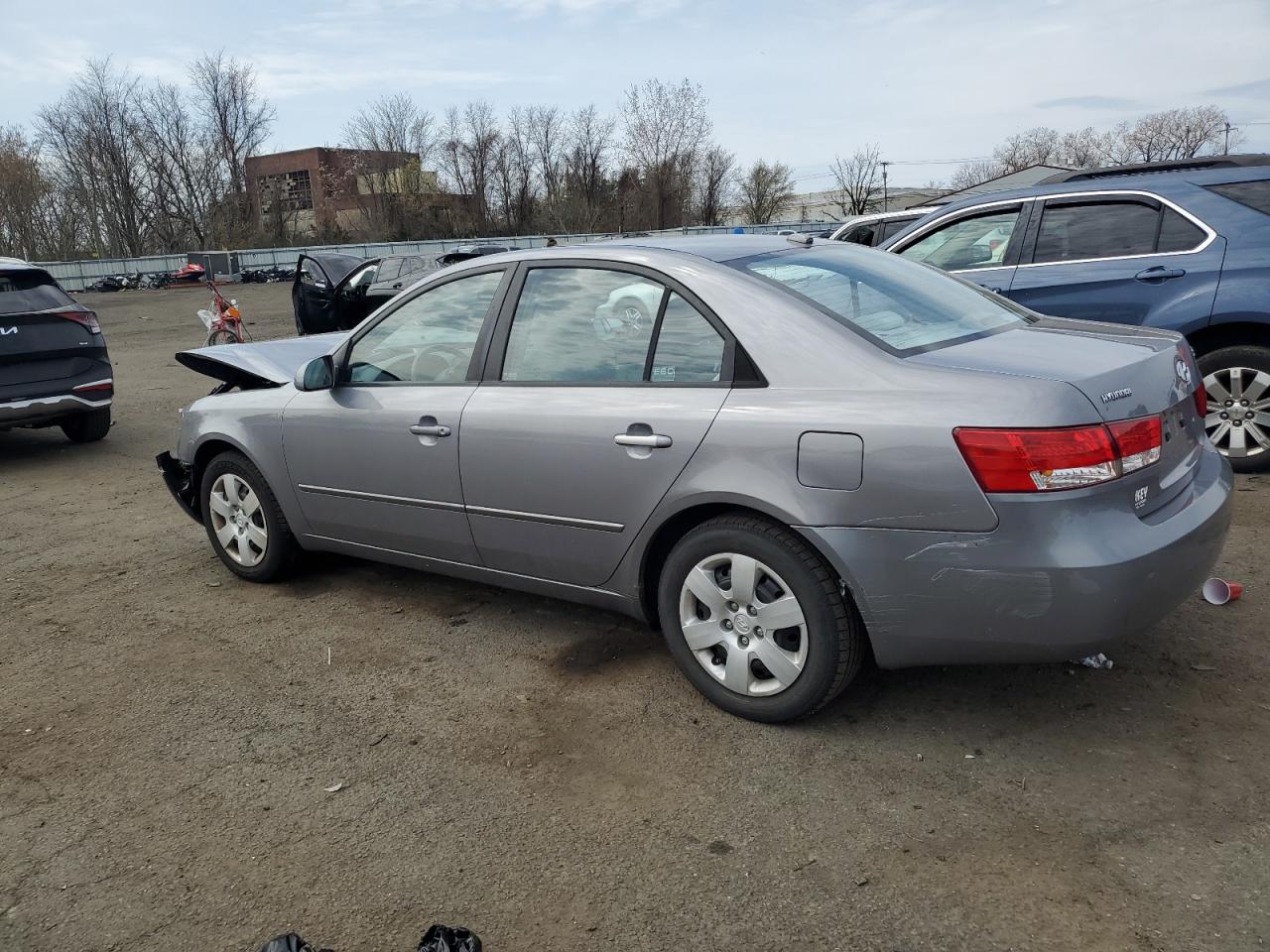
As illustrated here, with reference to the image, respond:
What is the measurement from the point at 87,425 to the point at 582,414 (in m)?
7.46

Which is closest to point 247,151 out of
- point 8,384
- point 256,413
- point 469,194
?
point 469,194

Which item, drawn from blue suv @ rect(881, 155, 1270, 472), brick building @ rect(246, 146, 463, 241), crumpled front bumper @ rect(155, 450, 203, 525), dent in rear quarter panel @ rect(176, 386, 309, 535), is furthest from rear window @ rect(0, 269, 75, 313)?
brick building @ rect(246, 146, 463, 241)

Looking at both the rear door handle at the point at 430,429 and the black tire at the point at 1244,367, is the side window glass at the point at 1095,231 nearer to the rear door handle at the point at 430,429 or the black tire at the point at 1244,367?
the black tire at the point at 1244,367

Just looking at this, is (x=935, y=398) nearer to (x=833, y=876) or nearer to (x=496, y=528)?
(x=833, y=876)

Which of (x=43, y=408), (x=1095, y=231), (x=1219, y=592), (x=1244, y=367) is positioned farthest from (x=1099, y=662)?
(x=43, y=408)

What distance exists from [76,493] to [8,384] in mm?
1516

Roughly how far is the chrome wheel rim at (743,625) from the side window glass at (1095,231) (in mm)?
4312

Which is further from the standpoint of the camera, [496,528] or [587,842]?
[496,528]

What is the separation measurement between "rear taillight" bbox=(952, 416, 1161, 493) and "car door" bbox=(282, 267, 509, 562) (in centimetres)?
202

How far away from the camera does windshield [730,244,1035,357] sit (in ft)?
10.6

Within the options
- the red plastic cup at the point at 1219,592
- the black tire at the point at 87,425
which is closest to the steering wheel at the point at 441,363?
the red plastic cup at the point at 1219,592

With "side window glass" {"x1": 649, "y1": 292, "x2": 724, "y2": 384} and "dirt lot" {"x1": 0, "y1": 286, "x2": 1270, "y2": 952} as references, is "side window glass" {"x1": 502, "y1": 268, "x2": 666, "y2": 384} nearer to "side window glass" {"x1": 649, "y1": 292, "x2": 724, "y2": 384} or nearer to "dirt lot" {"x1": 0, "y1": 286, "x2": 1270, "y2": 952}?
"side window glass" {"x1": 649, "y1": 292, "x2": 724, "y2": 384}

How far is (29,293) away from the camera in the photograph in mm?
8312

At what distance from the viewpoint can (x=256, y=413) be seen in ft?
15.4
